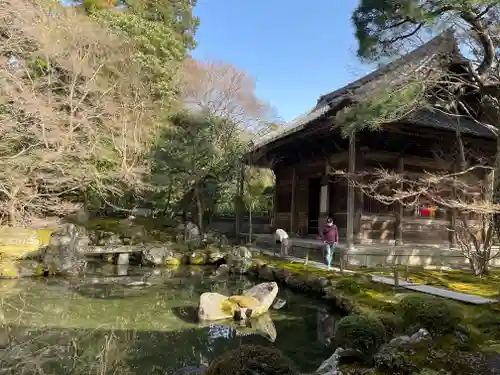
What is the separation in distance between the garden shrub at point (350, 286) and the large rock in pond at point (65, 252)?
888 cm

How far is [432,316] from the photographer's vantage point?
5.27 m

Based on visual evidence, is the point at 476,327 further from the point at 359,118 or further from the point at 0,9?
the point at 0,9

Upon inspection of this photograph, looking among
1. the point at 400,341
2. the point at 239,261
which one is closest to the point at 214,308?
the point at 400,341

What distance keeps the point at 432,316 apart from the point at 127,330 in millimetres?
5224

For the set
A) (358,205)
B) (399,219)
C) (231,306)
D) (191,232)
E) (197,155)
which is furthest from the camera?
(197,155)

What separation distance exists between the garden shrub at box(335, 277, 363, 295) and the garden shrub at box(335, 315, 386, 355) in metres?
3.87

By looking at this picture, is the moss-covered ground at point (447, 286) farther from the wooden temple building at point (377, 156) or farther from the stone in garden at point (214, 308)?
the stone in garden at point (214, 308)

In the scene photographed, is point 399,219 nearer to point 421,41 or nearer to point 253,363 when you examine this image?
point 421,41

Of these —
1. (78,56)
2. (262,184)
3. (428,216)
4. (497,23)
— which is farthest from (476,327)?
(262,184)

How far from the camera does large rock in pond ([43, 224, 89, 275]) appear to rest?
13.0 m

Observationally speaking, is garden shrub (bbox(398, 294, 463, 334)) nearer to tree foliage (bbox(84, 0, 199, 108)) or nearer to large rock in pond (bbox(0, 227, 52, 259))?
large rock in pond (bbox(0, 227, 52, 259))

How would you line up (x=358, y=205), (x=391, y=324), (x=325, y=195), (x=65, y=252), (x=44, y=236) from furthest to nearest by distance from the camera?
(x=325, y=195) → (x=44, y=236) → (x=65, y=252) → (x=358, y=205) → (x=391, y=324)

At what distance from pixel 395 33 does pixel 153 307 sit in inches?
323

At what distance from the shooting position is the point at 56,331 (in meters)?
7.25
